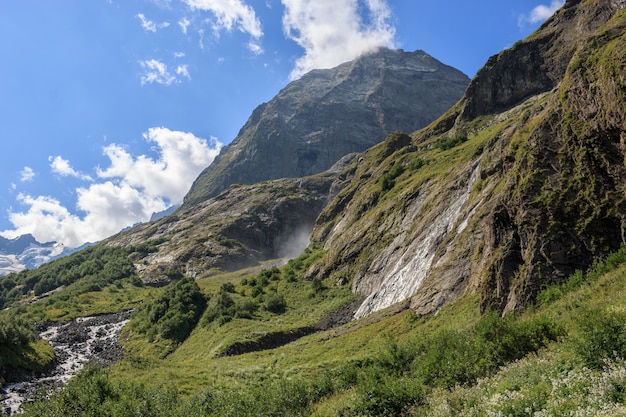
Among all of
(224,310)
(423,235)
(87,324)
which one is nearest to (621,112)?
(423,235)

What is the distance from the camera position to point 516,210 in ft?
92.4

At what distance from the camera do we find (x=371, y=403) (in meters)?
17.0

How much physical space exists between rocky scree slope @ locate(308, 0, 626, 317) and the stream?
119 ft

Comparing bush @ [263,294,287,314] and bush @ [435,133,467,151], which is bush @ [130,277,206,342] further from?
bush @ [435,133,467,151]

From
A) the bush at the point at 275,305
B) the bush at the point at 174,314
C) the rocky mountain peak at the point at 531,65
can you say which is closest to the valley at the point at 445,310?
the bush at the point at 275,305

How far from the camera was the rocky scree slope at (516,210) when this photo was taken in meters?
24.1

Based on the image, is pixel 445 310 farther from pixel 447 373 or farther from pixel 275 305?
pixel 275 305

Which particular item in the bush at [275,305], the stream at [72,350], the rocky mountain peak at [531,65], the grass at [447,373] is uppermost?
the rocky mountain peak at [531,65]

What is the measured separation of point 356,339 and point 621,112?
31.1 m

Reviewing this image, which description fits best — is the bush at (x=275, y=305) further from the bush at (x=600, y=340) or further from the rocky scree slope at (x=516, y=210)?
the bush at (x=600, y=340)

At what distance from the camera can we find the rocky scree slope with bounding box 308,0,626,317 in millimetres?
24141

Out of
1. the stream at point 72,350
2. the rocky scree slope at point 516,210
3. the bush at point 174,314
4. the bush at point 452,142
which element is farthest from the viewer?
the bush at point 452,142

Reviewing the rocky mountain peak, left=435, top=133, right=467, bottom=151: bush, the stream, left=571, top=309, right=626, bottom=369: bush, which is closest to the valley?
left=571, top=309, right=626, bottom=369: bush

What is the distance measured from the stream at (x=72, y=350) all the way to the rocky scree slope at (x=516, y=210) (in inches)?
1422
